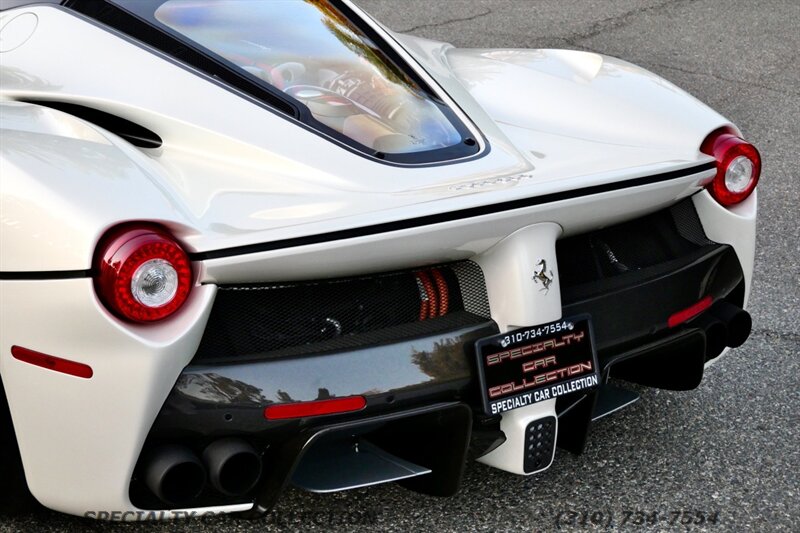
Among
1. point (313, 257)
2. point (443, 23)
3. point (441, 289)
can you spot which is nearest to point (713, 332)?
point (441, 289)

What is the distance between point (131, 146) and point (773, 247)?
2.92 meters

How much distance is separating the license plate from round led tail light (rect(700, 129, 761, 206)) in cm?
59

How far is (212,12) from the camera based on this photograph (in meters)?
2.95

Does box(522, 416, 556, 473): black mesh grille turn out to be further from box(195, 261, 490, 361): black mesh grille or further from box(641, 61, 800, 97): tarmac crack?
box(641, 61, 800, 97): tarmac crack

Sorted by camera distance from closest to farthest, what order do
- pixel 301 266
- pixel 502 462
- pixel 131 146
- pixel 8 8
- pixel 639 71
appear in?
pixel 301 266 → pixel 131 146 → pixel 502 462 → pixel 8 8 → pixel 639 71

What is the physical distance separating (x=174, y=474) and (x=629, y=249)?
125 centimetres

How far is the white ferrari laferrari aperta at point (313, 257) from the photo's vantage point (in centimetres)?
220

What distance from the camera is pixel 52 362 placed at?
2.19m

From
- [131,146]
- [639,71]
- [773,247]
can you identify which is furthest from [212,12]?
[773,247]

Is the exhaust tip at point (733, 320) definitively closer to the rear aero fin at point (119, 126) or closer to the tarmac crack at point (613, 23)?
the rear aero fin at point (119, 126)

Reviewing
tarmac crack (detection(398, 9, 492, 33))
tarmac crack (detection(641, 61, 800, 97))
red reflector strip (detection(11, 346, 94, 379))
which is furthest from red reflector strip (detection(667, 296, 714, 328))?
tarmac crack (detection(398, 9, 492, 33))

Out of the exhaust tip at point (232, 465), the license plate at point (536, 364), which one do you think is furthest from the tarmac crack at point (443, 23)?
the exhaust tip at point (232, 465)

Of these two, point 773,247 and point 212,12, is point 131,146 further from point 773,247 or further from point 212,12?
point 773,247

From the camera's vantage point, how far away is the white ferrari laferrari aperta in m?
2.20
